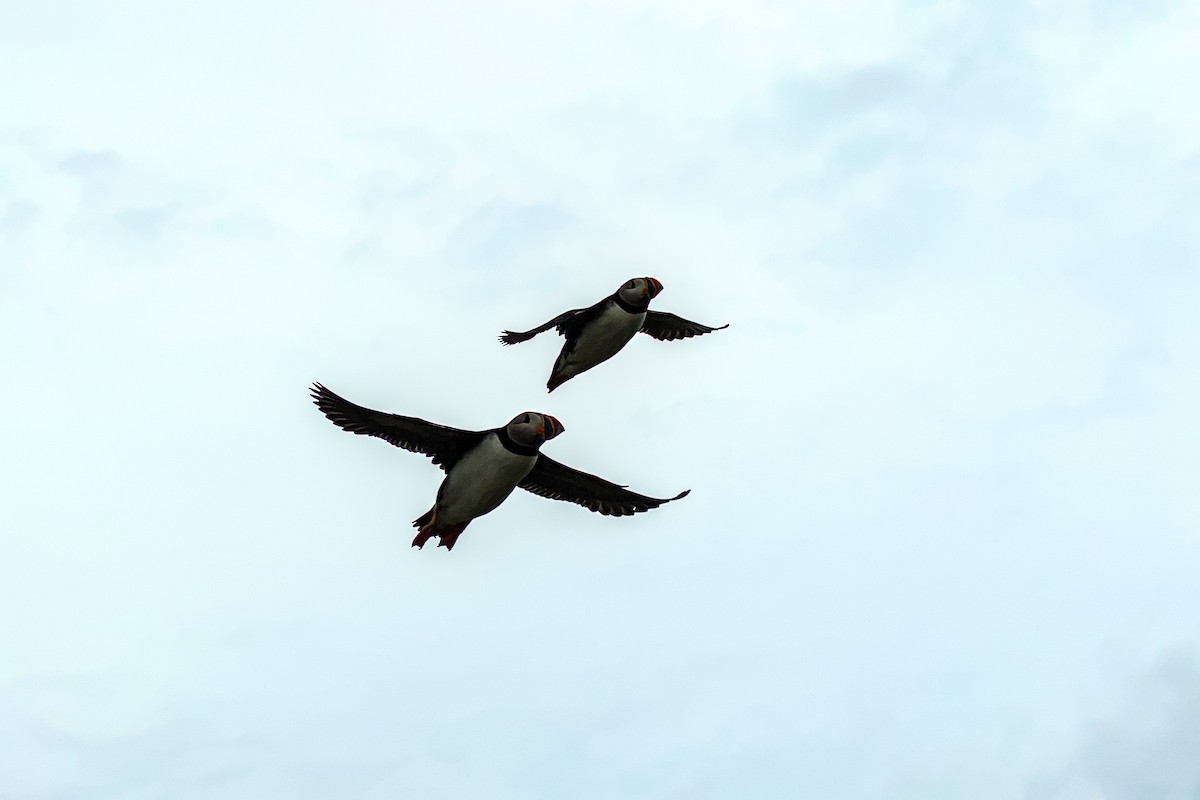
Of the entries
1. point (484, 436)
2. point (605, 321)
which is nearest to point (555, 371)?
point (605, 321)

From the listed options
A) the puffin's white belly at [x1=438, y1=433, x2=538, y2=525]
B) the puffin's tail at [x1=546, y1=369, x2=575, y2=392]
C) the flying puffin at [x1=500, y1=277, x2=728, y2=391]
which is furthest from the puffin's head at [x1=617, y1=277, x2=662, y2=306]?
the puffin's white belly at [x1=438, y1=433, x2=538, y2=525]

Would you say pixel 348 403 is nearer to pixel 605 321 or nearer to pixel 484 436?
pixel 484 436

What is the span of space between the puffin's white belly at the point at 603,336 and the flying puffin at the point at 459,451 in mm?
3185

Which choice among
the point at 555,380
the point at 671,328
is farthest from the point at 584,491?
Answer: the point at 671,328

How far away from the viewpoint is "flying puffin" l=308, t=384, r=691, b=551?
2581 cm

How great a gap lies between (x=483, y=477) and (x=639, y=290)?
5427 mm

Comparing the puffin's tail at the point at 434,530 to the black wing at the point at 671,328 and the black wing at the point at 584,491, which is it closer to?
the black wing at the point at 584,491

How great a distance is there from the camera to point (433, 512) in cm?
2683

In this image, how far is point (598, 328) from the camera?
29.9 metres

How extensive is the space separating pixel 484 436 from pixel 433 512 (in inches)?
63.1

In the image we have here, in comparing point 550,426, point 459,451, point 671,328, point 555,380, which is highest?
point 671,328

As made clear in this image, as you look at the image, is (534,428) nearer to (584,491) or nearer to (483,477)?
(483,477)

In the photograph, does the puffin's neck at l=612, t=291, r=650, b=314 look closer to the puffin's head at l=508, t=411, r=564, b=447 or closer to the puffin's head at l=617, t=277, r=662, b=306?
the puffin's head at l=617, t=277, r=662, b=306

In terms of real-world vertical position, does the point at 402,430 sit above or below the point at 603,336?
below
